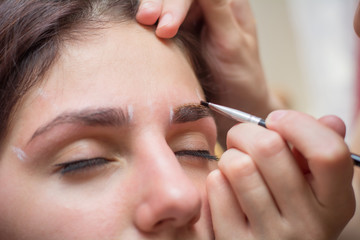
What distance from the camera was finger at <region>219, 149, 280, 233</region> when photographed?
646 mm

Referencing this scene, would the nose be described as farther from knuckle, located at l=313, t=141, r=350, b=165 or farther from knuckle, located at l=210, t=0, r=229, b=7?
knuckle, located at l=210, t=0, r=229, b=7

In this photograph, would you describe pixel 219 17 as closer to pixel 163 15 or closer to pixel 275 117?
pixel 163 15

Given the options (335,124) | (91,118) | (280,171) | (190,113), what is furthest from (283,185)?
(91,118)

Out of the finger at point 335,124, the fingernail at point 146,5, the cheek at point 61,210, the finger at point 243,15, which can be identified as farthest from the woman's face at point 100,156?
the finger at point 243,15

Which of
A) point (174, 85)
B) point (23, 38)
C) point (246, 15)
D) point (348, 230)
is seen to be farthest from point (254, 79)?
point (23, 38)

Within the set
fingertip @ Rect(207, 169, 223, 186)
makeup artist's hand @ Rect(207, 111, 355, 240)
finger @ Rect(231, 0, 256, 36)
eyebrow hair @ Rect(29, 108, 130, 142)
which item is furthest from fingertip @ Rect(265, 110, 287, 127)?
finger @ Rect(231, 0, 256, 36)

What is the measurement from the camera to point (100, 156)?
0.69 metres

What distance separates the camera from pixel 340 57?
90.5 inches

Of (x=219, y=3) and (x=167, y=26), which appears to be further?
(x=219, y=3)

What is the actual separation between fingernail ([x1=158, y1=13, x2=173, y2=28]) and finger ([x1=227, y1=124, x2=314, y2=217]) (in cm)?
32

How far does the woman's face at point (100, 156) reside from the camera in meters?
0.64

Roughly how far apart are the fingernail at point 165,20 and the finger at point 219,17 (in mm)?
185

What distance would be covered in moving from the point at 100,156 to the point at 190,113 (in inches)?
7.7

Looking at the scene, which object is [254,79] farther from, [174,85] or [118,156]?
[118,156]
